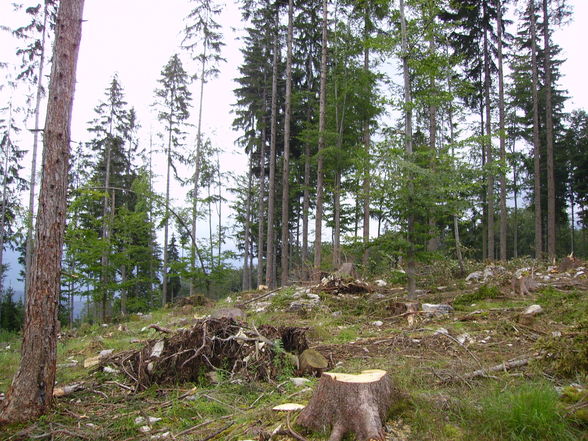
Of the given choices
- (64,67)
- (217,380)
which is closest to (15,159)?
(64,67)

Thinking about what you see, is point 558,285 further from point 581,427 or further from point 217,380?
point 217,380

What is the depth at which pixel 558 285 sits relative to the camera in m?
9.14

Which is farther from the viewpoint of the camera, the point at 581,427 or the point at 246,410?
the point at 246,410

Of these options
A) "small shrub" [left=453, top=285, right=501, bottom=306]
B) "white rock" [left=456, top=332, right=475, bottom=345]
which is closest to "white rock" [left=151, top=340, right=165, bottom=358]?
"white rock" [left=456, top=332, right=475, bottom=345]

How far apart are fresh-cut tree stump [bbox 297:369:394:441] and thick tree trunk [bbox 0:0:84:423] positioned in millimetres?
3053

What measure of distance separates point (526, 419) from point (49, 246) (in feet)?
15.3

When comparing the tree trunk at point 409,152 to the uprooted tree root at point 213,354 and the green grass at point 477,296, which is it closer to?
the green grass at point 477,296

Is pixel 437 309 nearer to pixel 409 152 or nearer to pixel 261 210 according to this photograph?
pixel 409 152

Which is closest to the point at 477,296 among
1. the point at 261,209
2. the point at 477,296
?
the point at 477,296

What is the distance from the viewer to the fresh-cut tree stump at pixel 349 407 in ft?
8.54

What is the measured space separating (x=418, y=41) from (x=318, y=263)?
26.0ft

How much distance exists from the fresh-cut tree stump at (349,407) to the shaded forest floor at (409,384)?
10 cm

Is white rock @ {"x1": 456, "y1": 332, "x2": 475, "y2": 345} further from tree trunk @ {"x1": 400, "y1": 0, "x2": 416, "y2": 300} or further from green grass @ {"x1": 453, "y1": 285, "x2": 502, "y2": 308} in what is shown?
tree trunk @ {"x1": 400, "y1": 0, "x2": 416, "y2": 300}

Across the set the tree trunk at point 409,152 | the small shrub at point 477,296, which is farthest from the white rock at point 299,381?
the small shrub at point 477,296
